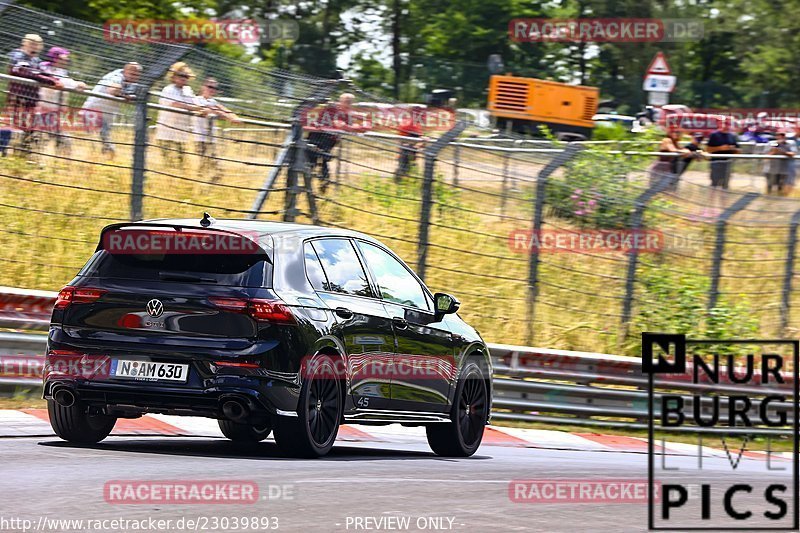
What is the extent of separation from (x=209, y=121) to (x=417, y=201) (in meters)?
2.40

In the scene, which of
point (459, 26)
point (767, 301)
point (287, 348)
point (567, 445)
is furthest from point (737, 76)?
point (287, 348)

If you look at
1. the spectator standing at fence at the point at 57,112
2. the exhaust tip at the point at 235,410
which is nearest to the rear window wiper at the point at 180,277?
the exhaust tip at the point at 235,410

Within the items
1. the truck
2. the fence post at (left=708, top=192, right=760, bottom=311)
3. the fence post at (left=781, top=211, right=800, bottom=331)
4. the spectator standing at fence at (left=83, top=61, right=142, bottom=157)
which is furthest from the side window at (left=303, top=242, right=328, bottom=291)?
the truck

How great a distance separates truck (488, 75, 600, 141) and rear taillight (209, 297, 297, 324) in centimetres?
3439

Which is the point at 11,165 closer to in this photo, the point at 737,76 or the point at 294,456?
the point at 294,456

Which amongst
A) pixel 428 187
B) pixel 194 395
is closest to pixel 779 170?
pixel 428 187

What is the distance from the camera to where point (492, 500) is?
822cm

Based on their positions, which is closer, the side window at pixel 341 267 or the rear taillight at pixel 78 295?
the rear taillight at pixel 78 295

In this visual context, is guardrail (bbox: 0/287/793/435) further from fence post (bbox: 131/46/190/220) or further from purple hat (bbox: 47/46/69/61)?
purple hat (bbox: 47/46/69/61)

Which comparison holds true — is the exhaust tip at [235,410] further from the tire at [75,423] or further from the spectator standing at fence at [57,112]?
the spectator standing at fence at [57,112]

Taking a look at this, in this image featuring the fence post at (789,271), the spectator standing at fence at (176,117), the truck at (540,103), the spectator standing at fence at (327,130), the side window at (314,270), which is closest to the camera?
the side window at (314,270)

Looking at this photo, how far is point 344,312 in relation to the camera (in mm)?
9844

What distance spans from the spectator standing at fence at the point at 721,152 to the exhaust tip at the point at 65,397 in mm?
14183

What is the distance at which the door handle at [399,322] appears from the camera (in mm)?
10594
